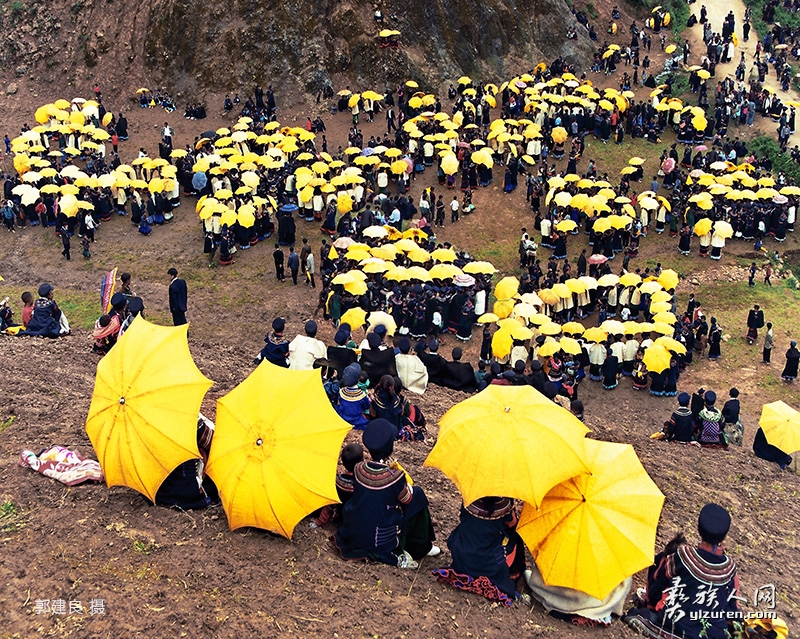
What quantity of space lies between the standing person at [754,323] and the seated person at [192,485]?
53.1 ft

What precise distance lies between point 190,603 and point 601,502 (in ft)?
13.6

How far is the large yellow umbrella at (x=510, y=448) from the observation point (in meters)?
7.46

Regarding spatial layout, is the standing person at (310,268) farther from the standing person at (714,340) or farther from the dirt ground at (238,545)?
the standing person at (714,340)

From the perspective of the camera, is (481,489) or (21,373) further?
(21,373)

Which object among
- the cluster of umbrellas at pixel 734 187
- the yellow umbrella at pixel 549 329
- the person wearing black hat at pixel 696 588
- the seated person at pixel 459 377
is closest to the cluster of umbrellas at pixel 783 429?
the yellow umbrella at pixel 549 329

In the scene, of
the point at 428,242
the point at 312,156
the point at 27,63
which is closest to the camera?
the point at 428,242

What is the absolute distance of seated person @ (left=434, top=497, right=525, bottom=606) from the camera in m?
7.82

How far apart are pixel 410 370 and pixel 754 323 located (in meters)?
11.1

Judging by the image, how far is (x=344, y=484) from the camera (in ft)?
27.8

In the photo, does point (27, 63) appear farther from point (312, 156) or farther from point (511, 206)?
point (511, 206)

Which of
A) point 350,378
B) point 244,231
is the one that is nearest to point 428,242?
point 244,231

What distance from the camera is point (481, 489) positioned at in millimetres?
7484

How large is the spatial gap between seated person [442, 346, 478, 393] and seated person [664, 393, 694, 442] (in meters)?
3.73

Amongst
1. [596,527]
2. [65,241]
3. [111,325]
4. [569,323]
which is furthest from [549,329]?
[65,241]
